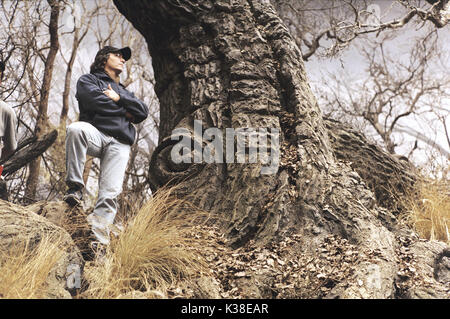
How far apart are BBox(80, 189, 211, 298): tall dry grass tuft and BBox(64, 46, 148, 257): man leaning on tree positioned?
0.32 m

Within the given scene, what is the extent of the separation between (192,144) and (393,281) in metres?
1.89

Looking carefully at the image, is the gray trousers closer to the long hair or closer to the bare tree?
the long hair

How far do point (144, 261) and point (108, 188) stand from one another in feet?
2.93

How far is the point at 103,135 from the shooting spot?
3562 millimetres

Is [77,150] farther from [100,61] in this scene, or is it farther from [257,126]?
[257,126]

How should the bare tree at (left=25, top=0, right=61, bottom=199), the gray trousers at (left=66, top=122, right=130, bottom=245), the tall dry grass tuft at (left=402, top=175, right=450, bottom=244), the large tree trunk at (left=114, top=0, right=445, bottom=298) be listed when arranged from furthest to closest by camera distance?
the bare tree at (left=25, top=0, right=61, bottom=199) < the tall dry grass tuft at (left=402, top=175, right=450, bottom=244) < the gray trousers at (left=66, top=122, right=130, bottom=245) < the large tree trunk at (left=114, top=0, right=445, bottom=298)

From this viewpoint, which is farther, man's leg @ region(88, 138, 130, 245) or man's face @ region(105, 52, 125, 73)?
man's face @ region(105, 52, 125, 73)

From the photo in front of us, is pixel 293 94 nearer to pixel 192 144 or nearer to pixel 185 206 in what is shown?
pixel 192 144

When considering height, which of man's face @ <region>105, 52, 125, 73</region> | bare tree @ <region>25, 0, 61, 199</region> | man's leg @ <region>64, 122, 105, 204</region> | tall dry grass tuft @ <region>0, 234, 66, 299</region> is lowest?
tall dry grass tuft @ <region>0, 234, 66, 299</region>

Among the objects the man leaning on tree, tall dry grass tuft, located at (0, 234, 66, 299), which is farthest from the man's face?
tall dry grass tuft, located at (0, 234, 66, 299)

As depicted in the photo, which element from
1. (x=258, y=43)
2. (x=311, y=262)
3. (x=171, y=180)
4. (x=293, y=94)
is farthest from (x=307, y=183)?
(x=258, y=43)

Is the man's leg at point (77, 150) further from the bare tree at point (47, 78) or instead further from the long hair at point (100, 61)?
the bare tree at point (47, 78)

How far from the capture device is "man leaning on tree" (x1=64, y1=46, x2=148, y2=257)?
3.30m

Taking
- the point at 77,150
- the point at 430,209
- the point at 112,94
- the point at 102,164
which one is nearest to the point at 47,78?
the point at 112,94
